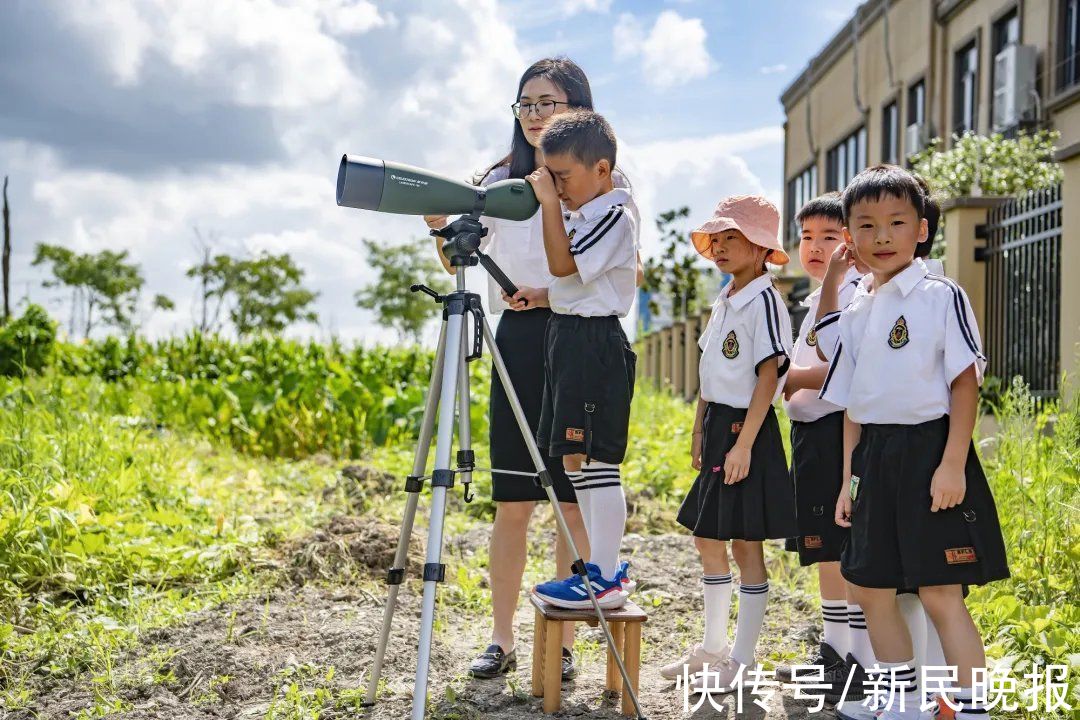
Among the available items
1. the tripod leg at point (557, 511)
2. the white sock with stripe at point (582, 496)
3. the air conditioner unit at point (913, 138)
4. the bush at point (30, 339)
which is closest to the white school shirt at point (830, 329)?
the white sock with stripe at point (582, 496)

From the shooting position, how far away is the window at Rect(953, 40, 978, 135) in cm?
1567

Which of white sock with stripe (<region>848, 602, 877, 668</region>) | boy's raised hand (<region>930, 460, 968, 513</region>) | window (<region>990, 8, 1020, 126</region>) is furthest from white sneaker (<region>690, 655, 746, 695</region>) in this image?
window (<region>990, 8, 1020, 126</region>)

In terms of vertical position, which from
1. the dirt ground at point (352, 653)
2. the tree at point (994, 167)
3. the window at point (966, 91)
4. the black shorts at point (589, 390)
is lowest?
the dirt ground at point (352, 653)


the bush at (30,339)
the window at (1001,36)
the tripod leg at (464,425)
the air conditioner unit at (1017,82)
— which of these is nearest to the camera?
the tripod leg at (464,425)

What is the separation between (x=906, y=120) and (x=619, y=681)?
17.1 meters

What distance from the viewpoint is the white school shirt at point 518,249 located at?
3.37 metres

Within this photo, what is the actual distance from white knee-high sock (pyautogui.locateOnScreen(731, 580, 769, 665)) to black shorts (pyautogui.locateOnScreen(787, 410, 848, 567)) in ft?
0.72

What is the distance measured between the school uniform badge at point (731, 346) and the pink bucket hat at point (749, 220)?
0.30 m

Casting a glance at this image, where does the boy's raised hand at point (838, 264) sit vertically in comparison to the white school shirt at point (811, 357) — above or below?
above

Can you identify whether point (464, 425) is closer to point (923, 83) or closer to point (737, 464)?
point (737, 464)

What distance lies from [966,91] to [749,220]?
580 inches

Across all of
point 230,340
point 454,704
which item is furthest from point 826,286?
point 230,340

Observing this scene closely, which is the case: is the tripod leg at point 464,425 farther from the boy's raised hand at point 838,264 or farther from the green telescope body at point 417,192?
the boy's raised hand at point 838,264

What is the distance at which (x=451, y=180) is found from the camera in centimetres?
282
